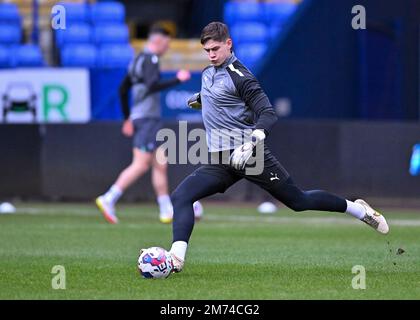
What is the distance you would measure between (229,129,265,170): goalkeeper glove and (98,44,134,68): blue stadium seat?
46.2 feet

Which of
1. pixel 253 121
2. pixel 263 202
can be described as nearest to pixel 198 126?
pixel 263 202

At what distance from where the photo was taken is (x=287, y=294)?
27.2 ft

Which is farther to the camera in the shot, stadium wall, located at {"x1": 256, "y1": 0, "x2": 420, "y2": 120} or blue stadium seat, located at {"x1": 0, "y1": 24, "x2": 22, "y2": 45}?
blue stadium seat, located at {"x1": 0, "y1": 24, "x2": 22, "y2": 45}

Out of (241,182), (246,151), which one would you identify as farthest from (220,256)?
(241,182)

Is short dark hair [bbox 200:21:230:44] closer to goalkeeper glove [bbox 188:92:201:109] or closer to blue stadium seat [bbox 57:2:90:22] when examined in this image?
goalkeeper glove [bbox 188:92:201:109]

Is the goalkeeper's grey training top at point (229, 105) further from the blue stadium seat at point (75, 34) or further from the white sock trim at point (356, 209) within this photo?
the blue stadium seat at point (75, 34)

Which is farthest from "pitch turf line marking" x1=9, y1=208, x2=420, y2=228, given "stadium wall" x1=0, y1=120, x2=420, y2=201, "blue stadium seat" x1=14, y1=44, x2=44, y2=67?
"blue stadium seat" x1=14, y1=44, x2=44, y2=67

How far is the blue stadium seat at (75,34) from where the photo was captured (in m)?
23.1

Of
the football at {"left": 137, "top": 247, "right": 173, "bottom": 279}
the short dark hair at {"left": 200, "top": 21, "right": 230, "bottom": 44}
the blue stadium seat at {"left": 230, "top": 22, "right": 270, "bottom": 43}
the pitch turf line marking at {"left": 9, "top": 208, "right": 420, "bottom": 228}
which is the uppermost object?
the short dark hair at {"left": 200, "top": 21, "right": 230, "bottom": 44}

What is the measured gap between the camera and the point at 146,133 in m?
15.5

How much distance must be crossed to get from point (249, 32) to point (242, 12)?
811mm

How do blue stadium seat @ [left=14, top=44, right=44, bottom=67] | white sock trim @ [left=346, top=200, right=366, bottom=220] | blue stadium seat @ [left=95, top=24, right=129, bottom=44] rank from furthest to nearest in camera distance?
1. blue stadium seat @ [left=95, top=24, right=129, bottom=44]
2. blue stadium seat @ [left=14, top=44, right=44, bottom=67]
3. white sock trim @ [left=346, top=200, right=366, bottom=220]

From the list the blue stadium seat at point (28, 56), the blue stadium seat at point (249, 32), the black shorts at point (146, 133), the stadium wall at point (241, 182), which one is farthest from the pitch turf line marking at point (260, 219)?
the blue stadium seat at point (249, 32)

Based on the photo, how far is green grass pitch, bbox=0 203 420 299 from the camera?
335 inches
